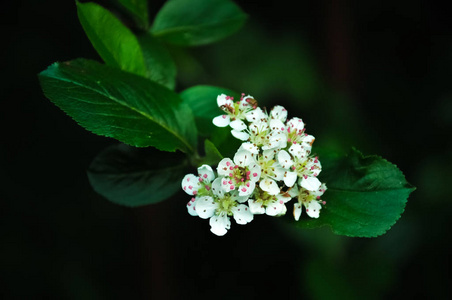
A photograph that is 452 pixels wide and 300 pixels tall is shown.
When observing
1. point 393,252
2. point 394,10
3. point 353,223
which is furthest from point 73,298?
point 394,10

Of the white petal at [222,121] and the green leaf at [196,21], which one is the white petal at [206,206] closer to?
the white petal at [222,121]

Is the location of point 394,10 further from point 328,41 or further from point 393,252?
point 393,252

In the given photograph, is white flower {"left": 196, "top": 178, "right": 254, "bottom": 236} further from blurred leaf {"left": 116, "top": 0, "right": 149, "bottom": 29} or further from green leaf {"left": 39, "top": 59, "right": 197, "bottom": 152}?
blurred leaf {"left": 116, "top": 0, "right": 149, "bottom": 29}

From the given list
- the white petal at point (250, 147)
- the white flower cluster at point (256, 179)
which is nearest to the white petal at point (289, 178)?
the white flower cluster at point (256, 179)

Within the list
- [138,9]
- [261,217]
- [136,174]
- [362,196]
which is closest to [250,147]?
[362,196]

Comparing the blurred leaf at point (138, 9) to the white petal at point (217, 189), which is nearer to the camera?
the white petal at point (217, 189)
